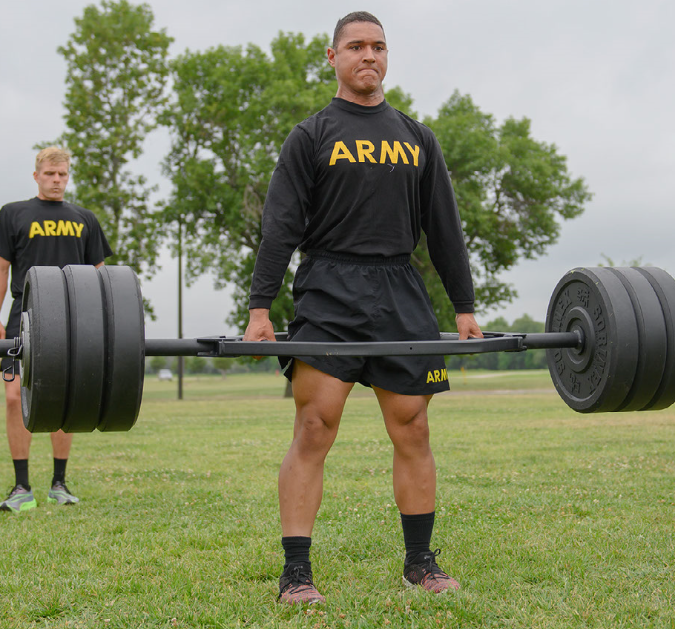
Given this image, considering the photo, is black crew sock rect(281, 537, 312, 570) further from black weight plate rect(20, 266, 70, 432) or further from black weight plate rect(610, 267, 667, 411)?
black weight plate rect(610, 267, 667, 411)

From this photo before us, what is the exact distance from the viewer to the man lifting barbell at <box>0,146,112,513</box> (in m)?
5.15

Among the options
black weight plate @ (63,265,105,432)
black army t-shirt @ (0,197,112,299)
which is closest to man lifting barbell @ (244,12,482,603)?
black weight plate @ (63,265,105,432)

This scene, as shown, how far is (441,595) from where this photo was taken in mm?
2918

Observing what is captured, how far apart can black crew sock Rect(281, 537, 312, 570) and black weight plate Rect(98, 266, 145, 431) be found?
0.81 meters

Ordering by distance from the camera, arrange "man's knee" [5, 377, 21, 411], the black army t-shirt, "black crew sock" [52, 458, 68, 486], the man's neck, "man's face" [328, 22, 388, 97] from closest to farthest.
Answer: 1. "man's face" [328, 22, 388, 97]
2. the man's neck
3. "man's knee" [5, 377, 21, 411]
4. the black army t-shirt
5. "black crew sock" [52, 458, 68, 486]

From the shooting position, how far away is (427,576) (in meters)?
3.09

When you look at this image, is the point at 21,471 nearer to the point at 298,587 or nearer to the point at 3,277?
the point at 3,277

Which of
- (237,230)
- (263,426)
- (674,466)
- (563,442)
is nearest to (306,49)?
(237,230)

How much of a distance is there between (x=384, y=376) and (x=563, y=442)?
646 cm

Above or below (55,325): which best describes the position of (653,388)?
below

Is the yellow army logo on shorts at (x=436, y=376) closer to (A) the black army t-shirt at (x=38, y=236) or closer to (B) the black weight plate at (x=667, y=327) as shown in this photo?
(B) the black weight plate at (x=667, y=327)

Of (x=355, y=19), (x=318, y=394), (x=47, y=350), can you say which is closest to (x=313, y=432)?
(x=318, y=394)

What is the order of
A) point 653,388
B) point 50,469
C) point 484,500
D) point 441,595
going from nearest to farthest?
point 441,595 → point 653,388 → point 484,500 → point 50,469

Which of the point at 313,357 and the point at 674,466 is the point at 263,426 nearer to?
the point at 674,466
